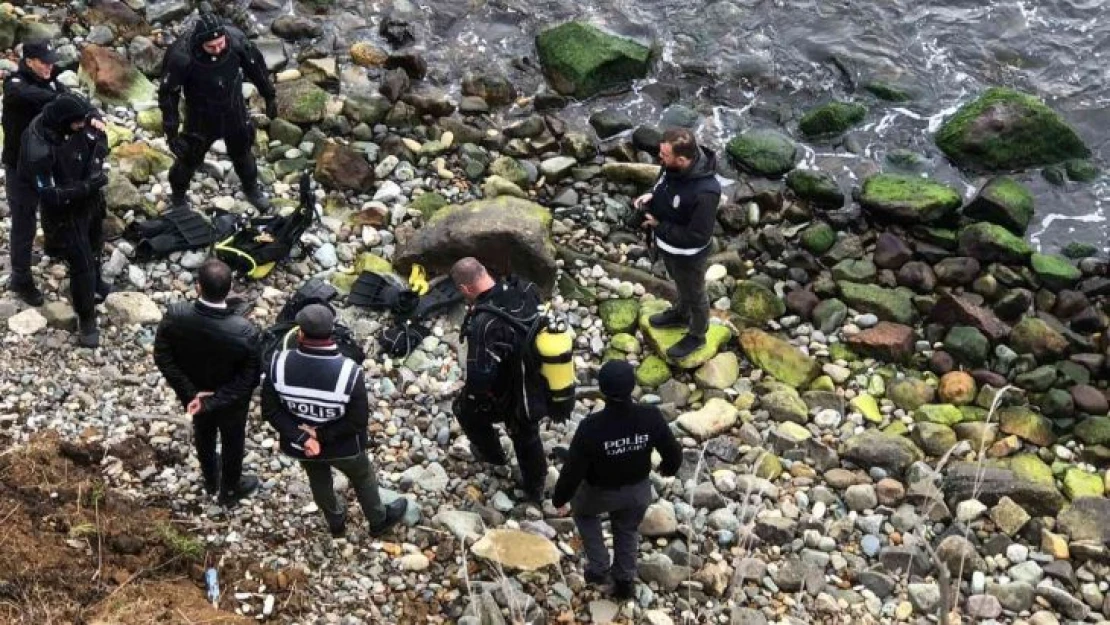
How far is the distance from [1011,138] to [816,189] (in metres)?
3.32

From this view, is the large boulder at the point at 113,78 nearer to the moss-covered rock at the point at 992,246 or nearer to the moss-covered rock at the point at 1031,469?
the moss-covered rock at the point at 992,246

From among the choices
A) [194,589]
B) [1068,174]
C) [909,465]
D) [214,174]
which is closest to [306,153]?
[214,174]

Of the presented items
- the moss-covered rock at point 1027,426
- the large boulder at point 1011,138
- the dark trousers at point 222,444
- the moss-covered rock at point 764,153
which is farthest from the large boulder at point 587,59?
the dark trousers at point 222,444

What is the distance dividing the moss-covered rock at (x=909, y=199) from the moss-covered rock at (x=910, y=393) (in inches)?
120

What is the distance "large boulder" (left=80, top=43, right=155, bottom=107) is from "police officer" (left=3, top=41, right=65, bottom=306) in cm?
392

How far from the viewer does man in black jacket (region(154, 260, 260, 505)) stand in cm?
721

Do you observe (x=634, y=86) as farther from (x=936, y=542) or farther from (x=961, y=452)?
(x=936, y=542)

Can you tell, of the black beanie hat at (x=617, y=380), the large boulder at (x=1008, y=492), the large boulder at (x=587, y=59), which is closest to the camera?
the black beanie hat at (x=617, y=380)

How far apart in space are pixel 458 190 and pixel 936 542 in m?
6.86

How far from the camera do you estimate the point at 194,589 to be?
7.57m

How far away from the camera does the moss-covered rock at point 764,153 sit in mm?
14562

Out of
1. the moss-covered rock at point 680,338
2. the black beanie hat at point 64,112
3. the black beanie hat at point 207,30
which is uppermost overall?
the black beanie hat at point 64,112

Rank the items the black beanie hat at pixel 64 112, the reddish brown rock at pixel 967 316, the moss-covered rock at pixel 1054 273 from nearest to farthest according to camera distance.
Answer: the black beanie hat at pixel 64 112 < the reddish brown rock at pixel 967 316 < the moss-covered rock at pixel 1054 273

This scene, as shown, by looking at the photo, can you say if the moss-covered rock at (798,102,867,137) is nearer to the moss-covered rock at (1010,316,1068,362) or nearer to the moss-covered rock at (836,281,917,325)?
the moss-covered rock at (836,281,917,325)
